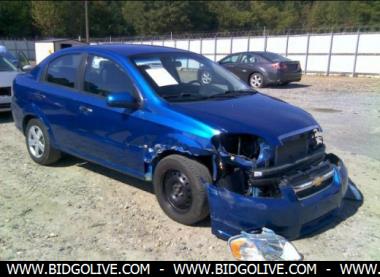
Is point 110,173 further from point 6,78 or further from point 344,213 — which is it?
point 6,78

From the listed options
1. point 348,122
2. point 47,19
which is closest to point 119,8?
point 47,19

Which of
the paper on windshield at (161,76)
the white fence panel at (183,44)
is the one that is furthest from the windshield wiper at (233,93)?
the white fence panel at (183,44)

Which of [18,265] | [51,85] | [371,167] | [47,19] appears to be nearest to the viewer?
[18,265]

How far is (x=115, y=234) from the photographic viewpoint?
13.1 feet

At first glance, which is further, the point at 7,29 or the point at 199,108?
the point at 7,29

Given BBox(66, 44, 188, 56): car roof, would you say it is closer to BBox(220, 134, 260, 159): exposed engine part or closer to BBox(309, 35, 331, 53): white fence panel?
BBox(220, 134, 260, 159): exposed engine part

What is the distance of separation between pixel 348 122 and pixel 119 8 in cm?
7806

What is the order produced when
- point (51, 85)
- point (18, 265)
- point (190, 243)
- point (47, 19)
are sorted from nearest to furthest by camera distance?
point (18, 265) → point (190, 243) → point (51, 85) → point (47, 19)

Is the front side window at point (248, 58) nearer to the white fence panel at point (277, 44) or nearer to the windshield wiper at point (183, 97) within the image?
the white fence panel at point (277, 44)

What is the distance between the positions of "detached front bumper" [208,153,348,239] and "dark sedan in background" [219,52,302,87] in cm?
1251

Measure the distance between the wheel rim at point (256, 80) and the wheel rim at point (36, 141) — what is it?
11.6m

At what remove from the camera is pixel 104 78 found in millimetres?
4895

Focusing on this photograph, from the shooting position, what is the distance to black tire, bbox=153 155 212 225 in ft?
12.8

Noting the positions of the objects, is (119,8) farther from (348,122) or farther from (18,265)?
(18,265)
